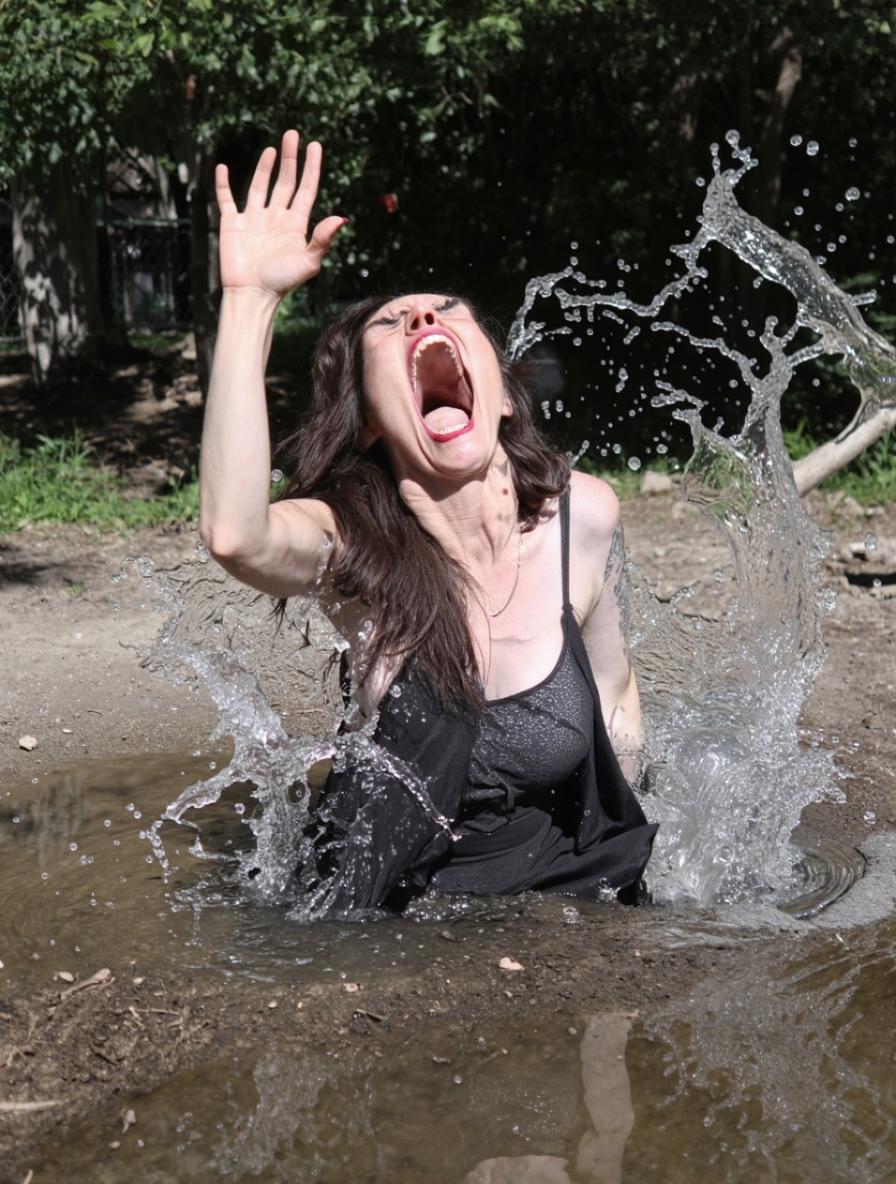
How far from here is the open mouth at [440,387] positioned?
123 inches

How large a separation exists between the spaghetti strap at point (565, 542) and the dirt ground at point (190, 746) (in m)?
0.70

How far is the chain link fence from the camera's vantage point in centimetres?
1586

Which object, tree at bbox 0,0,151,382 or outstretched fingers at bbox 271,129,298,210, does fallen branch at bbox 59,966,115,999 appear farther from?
tree at bbox 0,0,151,382

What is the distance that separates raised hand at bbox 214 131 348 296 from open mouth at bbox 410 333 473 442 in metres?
0.42

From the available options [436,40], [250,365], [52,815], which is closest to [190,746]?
[52,815]

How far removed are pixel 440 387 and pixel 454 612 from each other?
0.50m

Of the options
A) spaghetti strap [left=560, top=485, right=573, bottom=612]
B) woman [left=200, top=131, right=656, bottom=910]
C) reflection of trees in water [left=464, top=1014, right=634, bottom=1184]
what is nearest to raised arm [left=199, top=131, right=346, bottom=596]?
woman [left=200, top=131, right=656, bottom=910]

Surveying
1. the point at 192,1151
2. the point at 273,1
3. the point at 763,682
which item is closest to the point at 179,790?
the point at 763,682

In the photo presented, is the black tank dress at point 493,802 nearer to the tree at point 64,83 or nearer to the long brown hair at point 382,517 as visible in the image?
the long brown hair at point 382,517

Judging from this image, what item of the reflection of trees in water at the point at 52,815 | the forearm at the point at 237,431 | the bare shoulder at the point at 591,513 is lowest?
the reflection of trees in water at the point at 52,815

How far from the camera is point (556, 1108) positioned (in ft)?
8.39

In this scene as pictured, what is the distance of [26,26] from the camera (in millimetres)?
7438

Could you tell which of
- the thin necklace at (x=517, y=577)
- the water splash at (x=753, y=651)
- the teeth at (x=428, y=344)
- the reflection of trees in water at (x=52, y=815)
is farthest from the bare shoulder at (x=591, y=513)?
the reflection of trees in water at (x=52, y=815)

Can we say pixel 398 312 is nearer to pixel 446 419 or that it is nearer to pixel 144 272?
pixel 446 419
